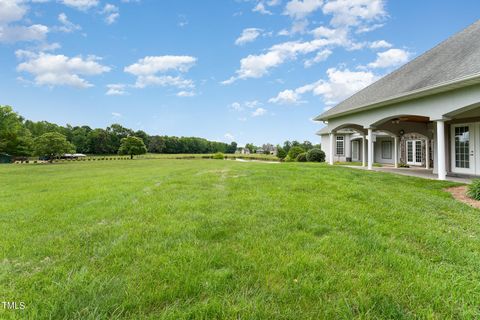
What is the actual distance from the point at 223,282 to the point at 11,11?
18.1m

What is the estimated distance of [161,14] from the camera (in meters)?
13.5

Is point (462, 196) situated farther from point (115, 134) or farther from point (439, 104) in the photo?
point (115, 134)

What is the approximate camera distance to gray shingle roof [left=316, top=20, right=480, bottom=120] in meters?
8.35

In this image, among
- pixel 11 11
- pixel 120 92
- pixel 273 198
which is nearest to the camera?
pixel 273 198

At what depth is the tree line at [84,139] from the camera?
42656 millimetres

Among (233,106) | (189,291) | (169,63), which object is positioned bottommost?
(189,291)

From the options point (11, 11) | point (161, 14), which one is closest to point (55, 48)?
point (11, 11)

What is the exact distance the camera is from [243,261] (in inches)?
106

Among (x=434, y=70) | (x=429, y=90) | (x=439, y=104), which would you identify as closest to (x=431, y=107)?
(x=439, y=104)

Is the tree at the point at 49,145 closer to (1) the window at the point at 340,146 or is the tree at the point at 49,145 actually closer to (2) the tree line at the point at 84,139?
(2) the tree line at the point at 84,139

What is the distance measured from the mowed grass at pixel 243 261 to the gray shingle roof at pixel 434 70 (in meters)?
5.71

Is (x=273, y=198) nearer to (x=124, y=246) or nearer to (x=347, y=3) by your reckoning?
(x=124, y=246)

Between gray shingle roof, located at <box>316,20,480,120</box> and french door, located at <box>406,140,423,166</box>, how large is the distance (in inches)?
283

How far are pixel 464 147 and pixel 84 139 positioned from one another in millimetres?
77646
